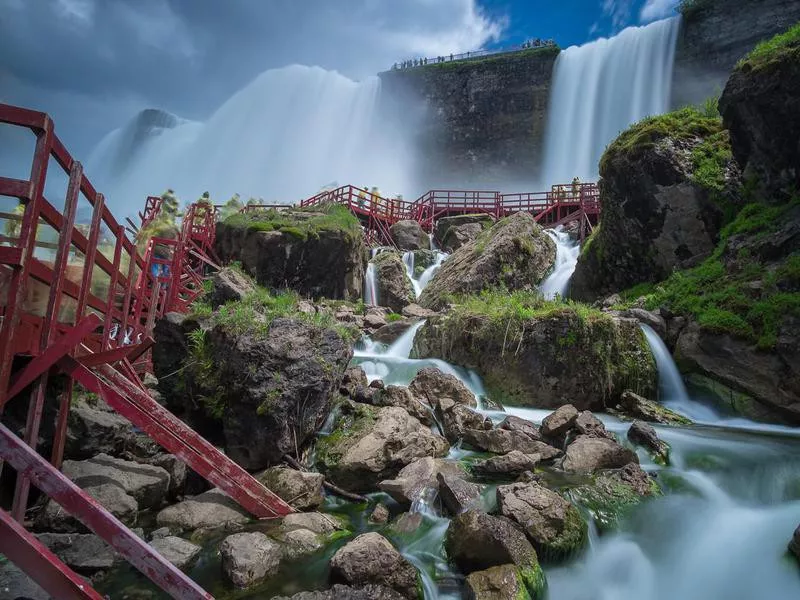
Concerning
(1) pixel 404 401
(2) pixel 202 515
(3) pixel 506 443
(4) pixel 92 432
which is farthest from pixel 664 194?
(4) pixel 92 432

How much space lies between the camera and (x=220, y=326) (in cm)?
677

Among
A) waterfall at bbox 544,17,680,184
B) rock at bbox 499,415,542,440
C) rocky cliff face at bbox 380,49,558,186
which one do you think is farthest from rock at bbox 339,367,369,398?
rocky cliff face at bbox 380,49,558,186

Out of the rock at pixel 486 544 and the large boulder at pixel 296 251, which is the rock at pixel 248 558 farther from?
the large boulder at pixel 296 251

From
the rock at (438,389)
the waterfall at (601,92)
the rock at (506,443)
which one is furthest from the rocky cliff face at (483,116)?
the rock at (506,443)

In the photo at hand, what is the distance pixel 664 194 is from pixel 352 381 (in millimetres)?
10876

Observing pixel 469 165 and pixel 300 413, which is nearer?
pixel 300 413

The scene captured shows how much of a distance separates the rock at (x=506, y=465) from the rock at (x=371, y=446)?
30.3 inches

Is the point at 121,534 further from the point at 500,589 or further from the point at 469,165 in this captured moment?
the point at 469,165

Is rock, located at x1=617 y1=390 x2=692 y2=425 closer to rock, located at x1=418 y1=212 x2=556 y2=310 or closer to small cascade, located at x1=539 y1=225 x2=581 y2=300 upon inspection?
small cascade, located at x1=539 y1=225 x2=581 y2=300

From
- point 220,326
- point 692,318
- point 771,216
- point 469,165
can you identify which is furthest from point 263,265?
point 469,165

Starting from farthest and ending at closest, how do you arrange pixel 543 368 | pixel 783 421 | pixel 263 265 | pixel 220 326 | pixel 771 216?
1. pixel 263 265
2. pixel 771 216
3. pixel 543 368
4. pixel 783 421
5. pixel 220 326

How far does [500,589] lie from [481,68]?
2009 inches

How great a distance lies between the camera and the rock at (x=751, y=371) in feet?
27.5

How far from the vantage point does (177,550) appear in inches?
169
